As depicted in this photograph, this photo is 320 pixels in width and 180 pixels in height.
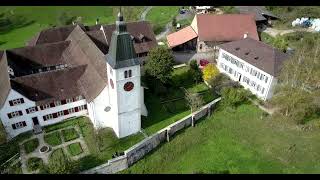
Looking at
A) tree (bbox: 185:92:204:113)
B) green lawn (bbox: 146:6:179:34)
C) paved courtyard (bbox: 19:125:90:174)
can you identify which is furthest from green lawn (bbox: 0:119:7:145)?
green lawn (bbox: 146:6:179:34)

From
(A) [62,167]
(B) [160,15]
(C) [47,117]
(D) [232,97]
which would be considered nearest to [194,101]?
(D) [232,97]

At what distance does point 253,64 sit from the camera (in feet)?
222

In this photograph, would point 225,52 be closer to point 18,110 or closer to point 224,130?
point 224,130

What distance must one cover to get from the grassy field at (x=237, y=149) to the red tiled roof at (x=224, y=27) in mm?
26176

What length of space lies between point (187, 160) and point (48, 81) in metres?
26.7

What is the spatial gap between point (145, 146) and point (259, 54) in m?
30.5

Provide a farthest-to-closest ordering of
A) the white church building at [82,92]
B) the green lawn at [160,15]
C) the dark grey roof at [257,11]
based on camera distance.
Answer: the green lawn at [160,15]
the dark grey roof at [257,11]
the white church building at [82,92]

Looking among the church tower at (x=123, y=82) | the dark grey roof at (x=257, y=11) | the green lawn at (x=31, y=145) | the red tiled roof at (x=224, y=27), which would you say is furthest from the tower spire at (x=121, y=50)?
the dark grey roof at (x=257, y=11)

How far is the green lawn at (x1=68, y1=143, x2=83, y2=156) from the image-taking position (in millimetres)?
54422

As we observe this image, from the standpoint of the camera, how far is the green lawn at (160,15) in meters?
97.4

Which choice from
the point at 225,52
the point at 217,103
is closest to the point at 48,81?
the point at 217,103

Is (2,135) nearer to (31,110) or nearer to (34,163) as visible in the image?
(31,110)

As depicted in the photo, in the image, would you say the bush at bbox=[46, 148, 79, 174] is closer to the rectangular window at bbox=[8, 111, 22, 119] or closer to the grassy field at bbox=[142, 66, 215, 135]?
the rectangular window at bbox=[8, 111, 22, 119]

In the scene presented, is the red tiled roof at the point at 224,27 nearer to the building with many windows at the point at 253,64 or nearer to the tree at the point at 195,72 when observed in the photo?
the building with many windows at the point at 253,64
